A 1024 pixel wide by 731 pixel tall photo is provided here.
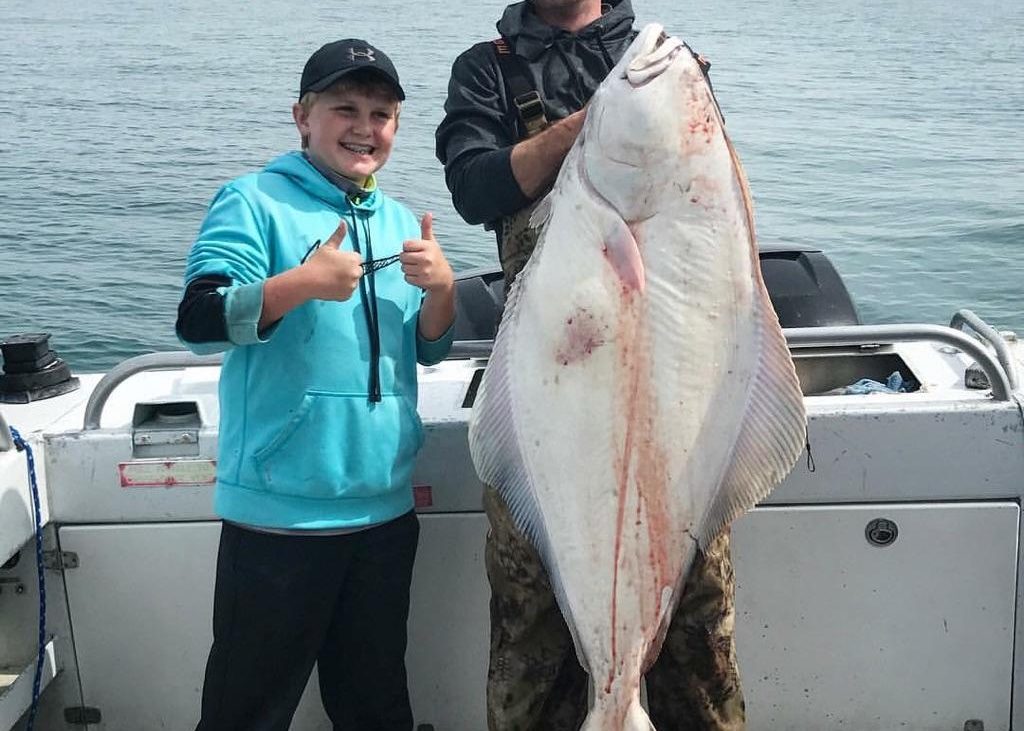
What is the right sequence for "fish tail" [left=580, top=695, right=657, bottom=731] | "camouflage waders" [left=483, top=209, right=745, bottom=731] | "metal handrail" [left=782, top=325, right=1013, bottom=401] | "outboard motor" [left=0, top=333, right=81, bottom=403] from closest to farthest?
"fish tail" [left=580, top=695, right=657, bottom=731], "camouflage waders" [left=483, top=209, right=745, bottom=731], "metal handrail" [left=782, top=325, right=1013, bottom=401], "outboard motor" [left=0, top=333, right=81, bottom=403]

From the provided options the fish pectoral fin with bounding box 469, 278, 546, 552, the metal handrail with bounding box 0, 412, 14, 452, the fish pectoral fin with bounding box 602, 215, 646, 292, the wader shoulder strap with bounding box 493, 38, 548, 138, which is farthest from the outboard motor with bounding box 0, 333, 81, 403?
the fish pectoral fin with bounding box 602, 215, 646, 292

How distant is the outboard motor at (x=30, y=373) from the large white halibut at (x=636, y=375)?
1.89m

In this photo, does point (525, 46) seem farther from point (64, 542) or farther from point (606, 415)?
point (64, 542)

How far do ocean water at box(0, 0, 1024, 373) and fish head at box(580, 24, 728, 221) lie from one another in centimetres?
855

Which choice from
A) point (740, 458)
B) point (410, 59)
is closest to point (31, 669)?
point (740, 458)

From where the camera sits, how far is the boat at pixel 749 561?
10.0 ft

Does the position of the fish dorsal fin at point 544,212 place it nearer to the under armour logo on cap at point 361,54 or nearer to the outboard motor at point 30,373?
the under armour logo on cap at point 361,54

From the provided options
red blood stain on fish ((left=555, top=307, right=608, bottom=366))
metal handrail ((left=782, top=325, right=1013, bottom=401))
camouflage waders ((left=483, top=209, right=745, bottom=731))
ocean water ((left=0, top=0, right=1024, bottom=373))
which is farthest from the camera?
ocean water ((left=0, top=0, right=1024, bottom=373))

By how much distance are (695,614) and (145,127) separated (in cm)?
1877

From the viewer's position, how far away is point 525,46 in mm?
2766

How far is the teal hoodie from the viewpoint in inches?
102

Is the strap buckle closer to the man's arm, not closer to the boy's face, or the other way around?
the man's arm

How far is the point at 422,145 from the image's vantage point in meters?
18.0

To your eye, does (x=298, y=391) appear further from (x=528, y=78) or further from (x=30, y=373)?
(x=30, y=373)
